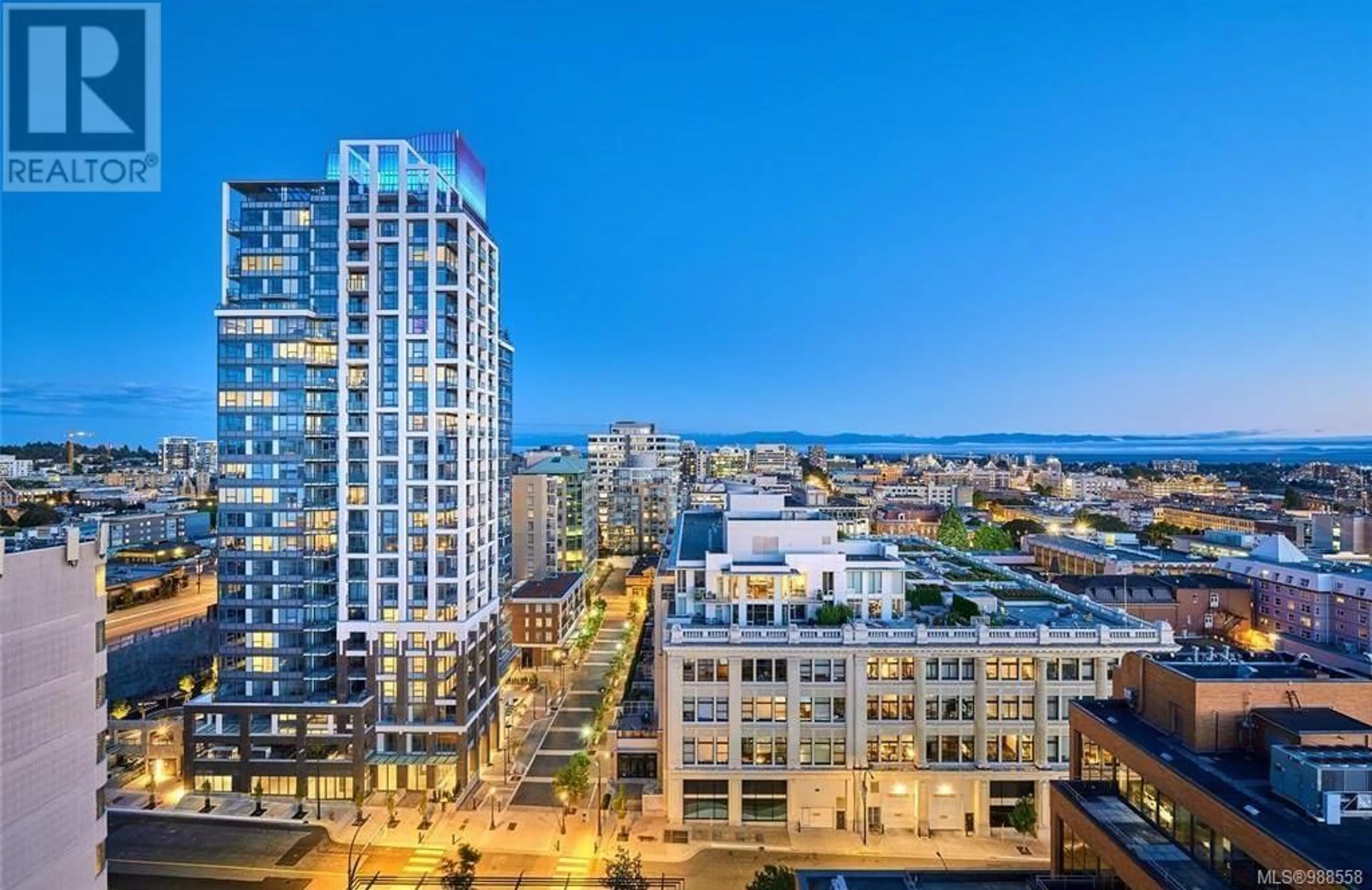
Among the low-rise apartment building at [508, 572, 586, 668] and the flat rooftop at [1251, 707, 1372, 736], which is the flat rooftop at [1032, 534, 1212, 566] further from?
the flat rooftop at [1251, 707, 1372, 736]

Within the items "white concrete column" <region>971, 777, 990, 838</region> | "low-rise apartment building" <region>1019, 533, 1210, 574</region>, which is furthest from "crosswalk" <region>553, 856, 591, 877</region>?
"low-rise apartment building" <region>1019, 533, 1210, 574</region>

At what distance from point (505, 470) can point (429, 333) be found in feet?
111

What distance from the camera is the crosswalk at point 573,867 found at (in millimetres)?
49781

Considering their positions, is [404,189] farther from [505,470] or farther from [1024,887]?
[1024,887]

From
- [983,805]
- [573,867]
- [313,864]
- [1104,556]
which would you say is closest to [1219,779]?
[983,805]

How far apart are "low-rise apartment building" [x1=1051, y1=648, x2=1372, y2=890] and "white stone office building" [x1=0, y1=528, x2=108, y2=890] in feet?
147

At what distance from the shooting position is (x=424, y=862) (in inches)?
2056

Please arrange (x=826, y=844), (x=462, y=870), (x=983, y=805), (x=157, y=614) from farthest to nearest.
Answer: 1. (x=157, y=614)
2. (x=983, y=805)
3. (x=826, y=844)
4. (x=462, y=870)

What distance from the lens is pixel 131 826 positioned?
5722cm

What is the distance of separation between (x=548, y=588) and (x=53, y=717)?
258 feet

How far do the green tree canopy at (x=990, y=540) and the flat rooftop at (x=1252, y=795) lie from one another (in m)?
124

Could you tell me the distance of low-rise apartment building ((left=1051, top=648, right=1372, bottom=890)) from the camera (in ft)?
79.0

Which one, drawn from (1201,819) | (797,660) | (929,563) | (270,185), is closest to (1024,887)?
(1201,819)

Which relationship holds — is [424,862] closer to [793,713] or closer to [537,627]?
[793,713]
